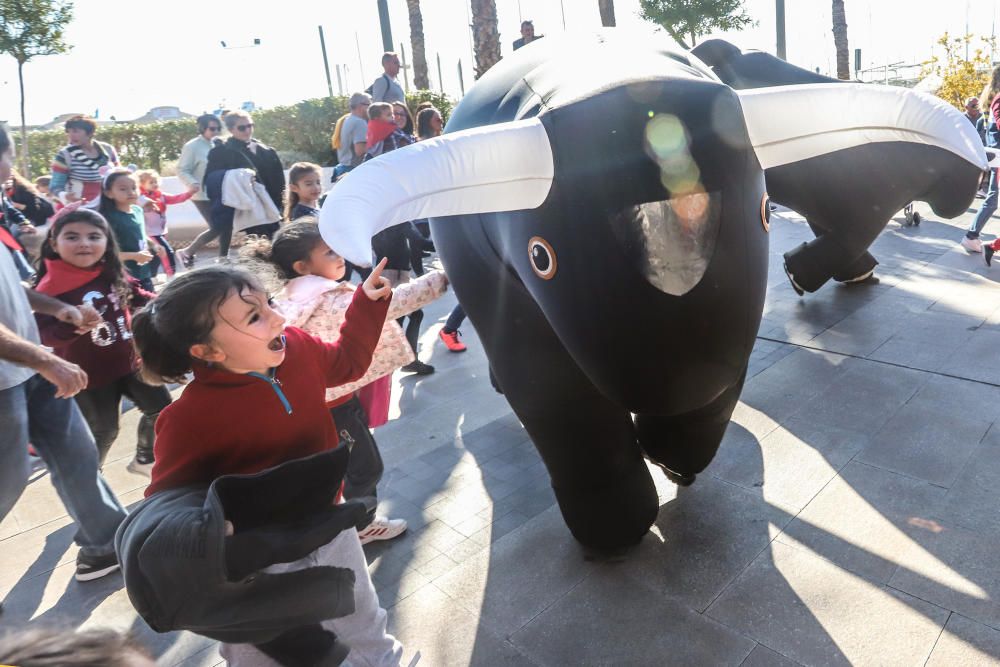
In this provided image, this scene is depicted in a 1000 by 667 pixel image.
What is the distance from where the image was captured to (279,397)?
5.63 ft

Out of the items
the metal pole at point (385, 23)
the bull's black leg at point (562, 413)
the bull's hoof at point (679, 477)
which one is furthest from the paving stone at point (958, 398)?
the metal pole at point (385, 23)

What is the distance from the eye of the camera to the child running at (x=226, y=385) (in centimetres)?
159

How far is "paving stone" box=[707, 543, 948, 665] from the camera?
203 centimetres

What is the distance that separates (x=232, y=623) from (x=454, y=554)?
1.42 metres

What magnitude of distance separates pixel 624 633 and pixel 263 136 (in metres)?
14.7

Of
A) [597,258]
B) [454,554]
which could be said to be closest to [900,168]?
[597,258]

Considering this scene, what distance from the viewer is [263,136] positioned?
15.0 m

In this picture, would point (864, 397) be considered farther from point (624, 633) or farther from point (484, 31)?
point (484, 31)

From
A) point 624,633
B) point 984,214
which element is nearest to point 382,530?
point 624,633

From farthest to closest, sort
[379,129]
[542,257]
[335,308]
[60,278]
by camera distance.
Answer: [379,129], [60,278], [335,308], [542,257]

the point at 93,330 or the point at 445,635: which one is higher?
the point at 93,330

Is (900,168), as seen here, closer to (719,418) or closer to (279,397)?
(719,418)

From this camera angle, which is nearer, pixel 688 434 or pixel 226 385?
pixel 226 385

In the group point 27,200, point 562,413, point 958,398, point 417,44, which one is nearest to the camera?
point 562,413
